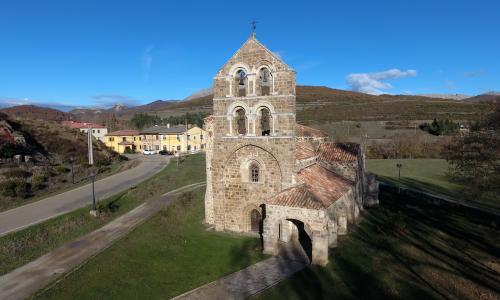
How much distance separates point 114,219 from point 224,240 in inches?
332

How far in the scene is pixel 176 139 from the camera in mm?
80375

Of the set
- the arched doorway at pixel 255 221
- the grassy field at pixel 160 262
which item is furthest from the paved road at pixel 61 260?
the arched doorway at pixel 255 221

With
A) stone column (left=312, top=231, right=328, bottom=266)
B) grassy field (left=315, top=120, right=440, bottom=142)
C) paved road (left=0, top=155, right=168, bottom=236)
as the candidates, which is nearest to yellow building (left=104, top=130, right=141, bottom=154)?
grassy field (left=315, top=120, right=440, bottom=142)

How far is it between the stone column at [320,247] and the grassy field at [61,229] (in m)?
13.6

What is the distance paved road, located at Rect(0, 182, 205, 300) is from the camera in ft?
49.4

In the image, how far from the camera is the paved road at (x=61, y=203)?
2333 cm

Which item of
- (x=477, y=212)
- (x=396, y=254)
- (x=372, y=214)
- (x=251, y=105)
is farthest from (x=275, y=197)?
(x=477, y=212)

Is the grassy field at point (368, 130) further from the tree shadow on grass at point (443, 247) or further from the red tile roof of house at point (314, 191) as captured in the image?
the red tile roof of house at point (314, 191)

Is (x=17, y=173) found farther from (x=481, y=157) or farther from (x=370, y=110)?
(x=370, y=110)

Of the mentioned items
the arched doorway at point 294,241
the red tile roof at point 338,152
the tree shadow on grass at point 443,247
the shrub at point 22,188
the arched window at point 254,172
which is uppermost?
the red tile roof at point 338,152

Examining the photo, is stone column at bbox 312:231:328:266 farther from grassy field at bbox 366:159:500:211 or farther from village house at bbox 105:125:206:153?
village house at bbox 105:125:206:153

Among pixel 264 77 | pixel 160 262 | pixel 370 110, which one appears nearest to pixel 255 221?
pixel 160 262

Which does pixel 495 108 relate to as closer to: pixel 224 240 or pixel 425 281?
pixel 425 281

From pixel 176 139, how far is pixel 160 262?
63975mm
